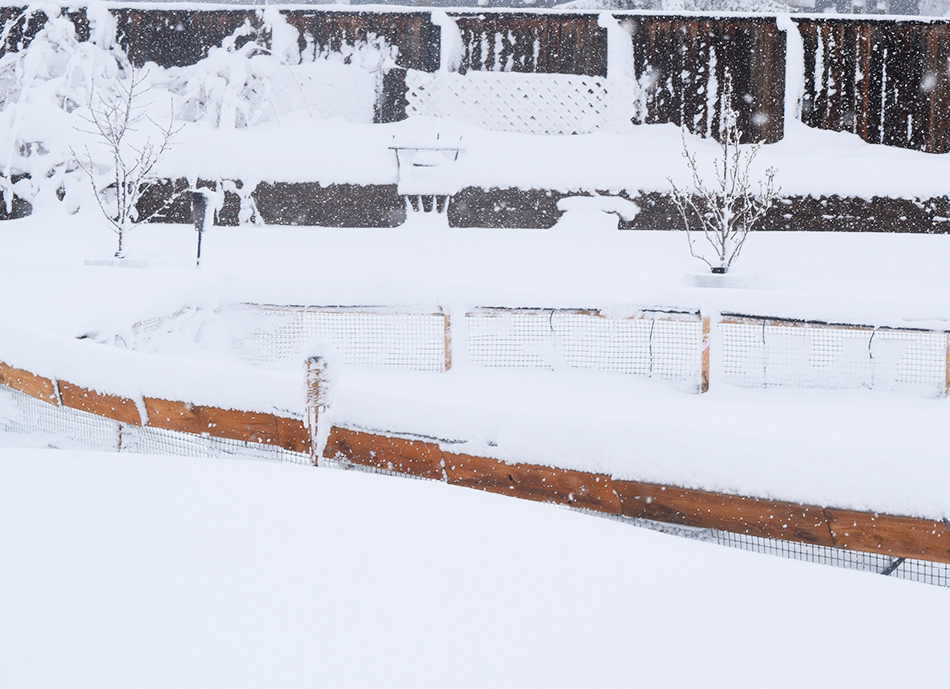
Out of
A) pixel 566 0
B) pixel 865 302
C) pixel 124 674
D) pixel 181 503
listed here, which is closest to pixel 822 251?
pixel 865 302

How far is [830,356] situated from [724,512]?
4.61 metres

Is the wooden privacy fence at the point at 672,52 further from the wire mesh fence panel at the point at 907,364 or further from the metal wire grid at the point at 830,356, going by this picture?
the wire mesh fence panel at the point at 907,364

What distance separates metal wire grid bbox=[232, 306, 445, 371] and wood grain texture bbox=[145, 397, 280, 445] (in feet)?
11.9

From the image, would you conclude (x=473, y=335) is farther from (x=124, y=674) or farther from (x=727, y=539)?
(x=124, y=674)

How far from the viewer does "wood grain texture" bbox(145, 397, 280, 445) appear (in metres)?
3.00

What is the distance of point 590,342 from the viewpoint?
6.75 metres

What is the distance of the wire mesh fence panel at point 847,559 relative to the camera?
2424 mm

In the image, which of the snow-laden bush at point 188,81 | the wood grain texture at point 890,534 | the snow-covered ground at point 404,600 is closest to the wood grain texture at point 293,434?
the snow-covered ground at point 404,600

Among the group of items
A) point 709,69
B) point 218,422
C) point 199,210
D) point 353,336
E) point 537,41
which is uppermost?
point 537,41

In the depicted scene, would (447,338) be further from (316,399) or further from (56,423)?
(316,399)

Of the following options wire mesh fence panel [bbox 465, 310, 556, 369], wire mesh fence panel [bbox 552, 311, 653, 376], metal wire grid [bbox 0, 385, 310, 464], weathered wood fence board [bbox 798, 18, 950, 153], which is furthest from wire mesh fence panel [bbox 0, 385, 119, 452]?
weathered wood fence board [bbox 798, 18, 950, 153]

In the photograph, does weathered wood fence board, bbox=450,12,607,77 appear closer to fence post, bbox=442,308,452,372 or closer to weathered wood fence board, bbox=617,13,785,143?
weathered wood fence board, bbox=617,13,785,143

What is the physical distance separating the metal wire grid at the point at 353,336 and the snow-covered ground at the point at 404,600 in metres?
4.05

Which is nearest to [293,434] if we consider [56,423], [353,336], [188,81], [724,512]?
[56,423]
